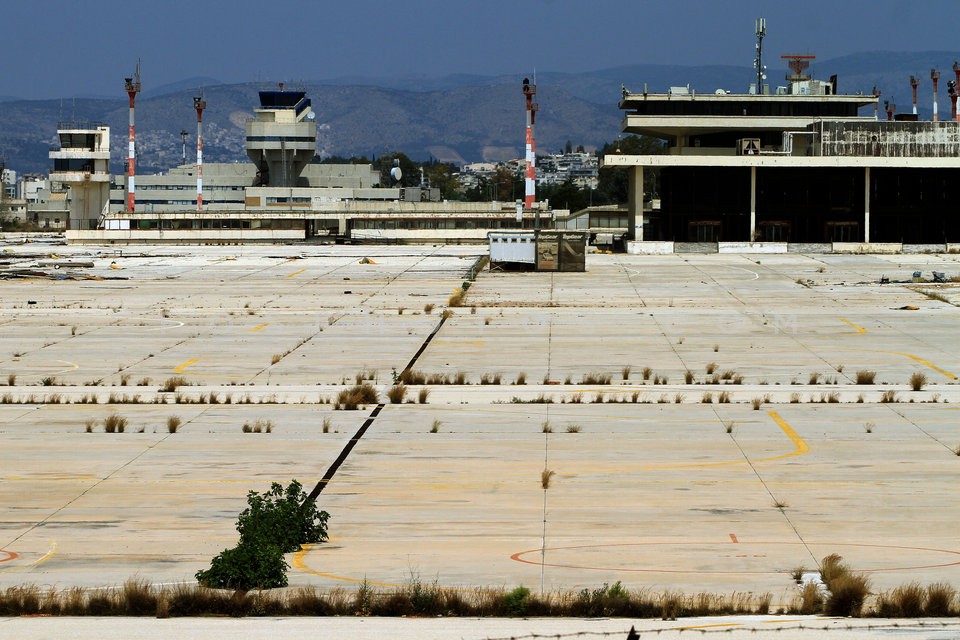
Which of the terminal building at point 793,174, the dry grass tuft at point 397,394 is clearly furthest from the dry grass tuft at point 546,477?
the terminal building at point 793,174

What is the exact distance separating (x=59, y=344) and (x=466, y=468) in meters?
24.7

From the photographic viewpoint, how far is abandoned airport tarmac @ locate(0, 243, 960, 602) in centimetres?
1897

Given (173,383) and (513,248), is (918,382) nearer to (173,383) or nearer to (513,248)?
(173,383)

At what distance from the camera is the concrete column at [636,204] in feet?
348

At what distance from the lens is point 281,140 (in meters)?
190

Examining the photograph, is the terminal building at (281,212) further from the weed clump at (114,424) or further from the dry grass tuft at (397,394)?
the weed clump at (114,424)

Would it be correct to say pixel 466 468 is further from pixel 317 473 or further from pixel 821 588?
pixel 821 588

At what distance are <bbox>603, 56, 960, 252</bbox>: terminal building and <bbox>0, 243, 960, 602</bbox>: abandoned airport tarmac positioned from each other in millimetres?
46490

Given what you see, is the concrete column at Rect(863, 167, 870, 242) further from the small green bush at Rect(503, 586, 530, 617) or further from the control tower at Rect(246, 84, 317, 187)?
the control tower at Rect(246, 84, 317, 187)

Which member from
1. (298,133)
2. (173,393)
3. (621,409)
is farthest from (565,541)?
(298,133)

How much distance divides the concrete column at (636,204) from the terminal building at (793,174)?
11cm

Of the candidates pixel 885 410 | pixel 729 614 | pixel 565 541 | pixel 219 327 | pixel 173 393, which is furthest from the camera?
pixel 219 327

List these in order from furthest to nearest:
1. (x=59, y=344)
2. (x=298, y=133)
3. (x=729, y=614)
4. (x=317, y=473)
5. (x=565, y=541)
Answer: (x=298, y=133) < (x=59, y=344) < (x=317, y=473) < (x=565, y=541) < (x=729, y=614)

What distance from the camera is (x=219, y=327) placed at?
50594 millimetres
